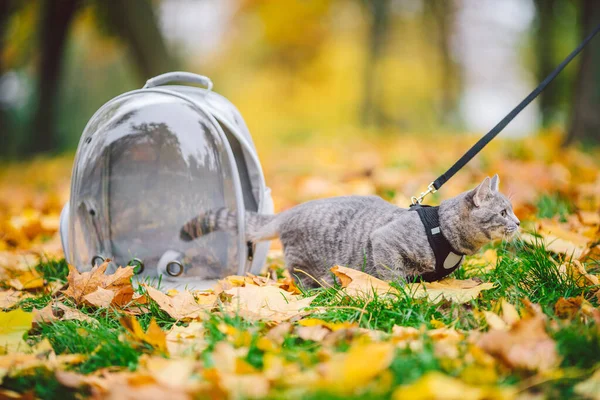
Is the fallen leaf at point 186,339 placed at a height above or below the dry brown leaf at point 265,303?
below

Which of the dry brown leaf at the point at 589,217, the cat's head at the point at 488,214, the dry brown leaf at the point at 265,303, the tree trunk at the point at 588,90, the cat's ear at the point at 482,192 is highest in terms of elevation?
the tree trunk at the point at 588,90

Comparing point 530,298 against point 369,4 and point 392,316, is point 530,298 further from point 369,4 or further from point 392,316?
point 369,4

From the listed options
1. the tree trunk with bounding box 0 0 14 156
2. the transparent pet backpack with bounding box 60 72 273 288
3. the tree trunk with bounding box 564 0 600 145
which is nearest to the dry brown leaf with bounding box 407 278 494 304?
the transparent pet backpack with bounding box 60 72 273 288

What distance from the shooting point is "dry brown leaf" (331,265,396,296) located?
1885mm

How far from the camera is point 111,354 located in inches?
62.4

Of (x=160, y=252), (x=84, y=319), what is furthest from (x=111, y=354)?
(x=160, y=252)

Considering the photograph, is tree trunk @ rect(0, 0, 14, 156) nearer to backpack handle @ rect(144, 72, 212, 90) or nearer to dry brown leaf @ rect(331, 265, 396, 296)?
backpack handle @ rect(144, 72, 212, 90)

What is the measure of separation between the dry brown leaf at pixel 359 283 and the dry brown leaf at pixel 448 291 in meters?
0.10

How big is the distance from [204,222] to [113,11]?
7.00m

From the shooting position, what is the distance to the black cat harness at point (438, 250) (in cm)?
202

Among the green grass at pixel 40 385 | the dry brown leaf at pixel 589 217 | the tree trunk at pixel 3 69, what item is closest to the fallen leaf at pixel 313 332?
the green grass at pixel 40 385

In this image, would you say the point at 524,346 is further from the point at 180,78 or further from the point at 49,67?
the point at 49,67

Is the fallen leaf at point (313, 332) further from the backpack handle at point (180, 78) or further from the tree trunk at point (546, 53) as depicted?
the tree trunk at point (546, 53)

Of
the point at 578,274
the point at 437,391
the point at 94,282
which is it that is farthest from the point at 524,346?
the point at 94,282
